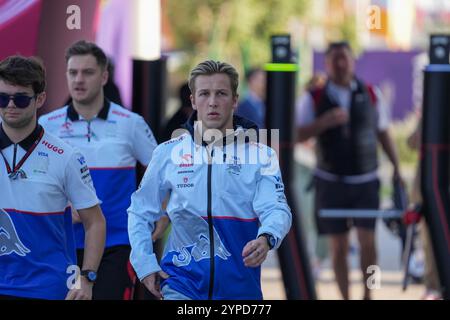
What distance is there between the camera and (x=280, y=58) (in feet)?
31.6

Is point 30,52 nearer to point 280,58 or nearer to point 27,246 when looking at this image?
point 280,58

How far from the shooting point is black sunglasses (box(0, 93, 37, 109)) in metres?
6.11

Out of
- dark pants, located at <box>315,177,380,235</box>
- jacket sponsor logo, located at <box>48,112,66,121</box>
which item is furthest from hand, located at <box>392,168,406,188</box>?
jacket sponsor logo, located at <box>48,112,66,121</box>

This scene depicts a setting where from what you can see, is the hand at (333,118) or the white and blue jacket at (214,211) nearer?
the white and blue jacket at (214,211)

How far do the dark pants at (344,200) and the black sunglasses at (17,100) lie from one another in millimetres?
5768

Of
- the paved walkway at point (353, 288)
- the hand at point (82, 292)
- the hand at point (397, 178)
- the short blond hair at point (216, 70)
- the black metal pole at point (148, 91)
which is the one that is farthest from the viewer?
the paved walkway at point (353, 288)

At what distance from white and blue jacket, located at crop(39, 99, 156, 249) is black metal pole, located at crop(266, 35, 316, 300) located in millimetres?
1887

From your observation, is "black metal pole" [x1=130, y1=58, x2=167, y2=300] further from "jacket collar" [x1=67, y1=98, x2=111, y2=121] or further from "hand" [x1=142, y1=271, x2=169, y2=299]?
"hand" [x1=142, y1=271, x2=169, y2=299]

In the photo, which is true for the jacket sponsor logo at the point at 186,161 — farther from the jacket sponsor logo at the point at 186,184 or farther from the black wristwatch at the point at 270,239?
the black wristwatch at the point at 270,239

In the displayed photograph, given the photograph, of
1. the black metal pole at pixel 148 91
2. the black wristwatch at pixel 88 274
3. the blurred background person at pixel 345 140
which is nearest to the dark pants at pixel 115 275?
the black metal pole at pixel 148 91

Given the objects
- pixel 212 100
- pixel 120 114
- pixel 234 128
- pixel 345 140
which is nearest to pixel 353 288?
pixel 345 140

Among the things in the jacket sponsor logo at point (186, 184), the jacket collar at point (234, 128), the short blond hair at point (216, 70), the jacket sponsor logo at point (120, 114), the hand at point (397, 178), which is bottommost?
the hand at point (397, 178)

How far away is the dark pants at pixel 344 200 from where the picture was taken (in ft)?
38.1

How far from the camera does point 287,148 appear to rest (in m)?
9.73
